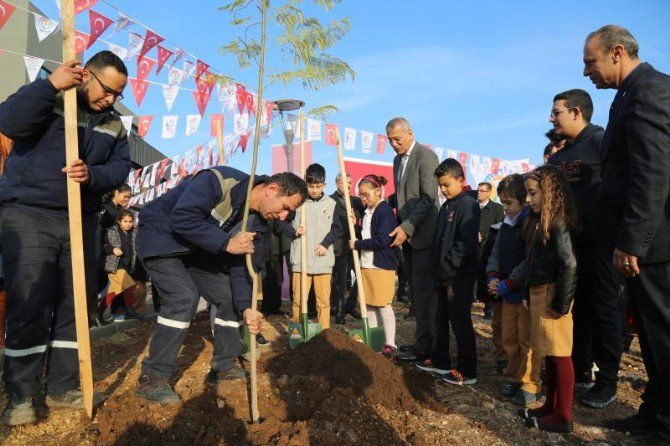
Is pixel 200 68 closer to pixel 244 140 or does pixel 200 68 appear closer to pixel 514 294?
pixel 244 140

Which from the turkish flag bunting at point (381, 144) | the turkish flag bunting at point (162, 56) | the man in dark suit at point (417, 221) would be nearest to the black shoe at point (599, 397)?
the man in dark suit at point (417, 221)

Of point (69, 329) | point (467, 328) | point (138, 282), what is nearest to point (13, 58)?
point (138, 282)

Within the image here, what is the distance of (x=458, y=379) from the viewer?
402cm

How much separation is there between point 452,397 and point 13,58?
13.6 meters

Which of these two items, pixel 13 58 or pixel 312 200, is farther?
pixel 13 58

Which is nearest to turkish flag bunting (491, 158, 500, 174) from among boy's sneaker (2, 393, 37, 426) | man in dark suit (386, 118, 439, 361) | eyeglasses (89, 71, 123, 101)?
man in dark suit (386, 118, 439, 361)

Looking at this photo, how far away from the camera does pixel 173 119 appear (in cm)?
1102

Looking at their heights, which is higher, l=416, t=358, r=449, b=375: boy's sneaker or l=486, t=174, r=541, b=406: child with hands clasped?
l=486, t=174, r=541, b=406: child with hands clasped

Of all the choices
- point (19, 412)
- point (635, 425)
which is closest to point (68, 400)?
point (19, 412)

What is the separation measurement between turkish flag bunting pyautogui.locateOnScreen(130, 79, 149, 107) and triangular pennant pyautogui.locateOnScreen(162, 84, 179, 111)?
12.9 inches

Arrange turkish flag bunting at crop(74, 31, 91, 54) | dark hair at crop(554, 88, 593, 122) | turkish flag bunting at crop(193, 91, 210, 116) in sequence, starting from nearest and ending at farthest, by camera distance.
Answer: dark hair at crop(554, 88, 593, 122) → turkish flag bunting at crop(74, 31, 91, 54) → turkish flag bunting at crop(193, 91, 210, 116)

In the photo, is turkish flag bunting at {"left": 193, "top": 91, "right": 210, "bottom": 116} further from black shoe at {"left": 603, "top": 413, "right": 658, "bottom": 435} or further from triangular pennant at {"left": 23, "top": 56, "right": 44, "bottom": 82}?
black shoe at {"left": 603, "top": 413, "right": 658, "bottom": 435}

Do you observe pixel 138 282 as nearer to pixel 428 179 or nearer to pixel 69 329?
pixel 69 329

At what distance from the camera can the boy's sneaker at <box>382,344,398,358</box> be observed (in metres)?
4.90
